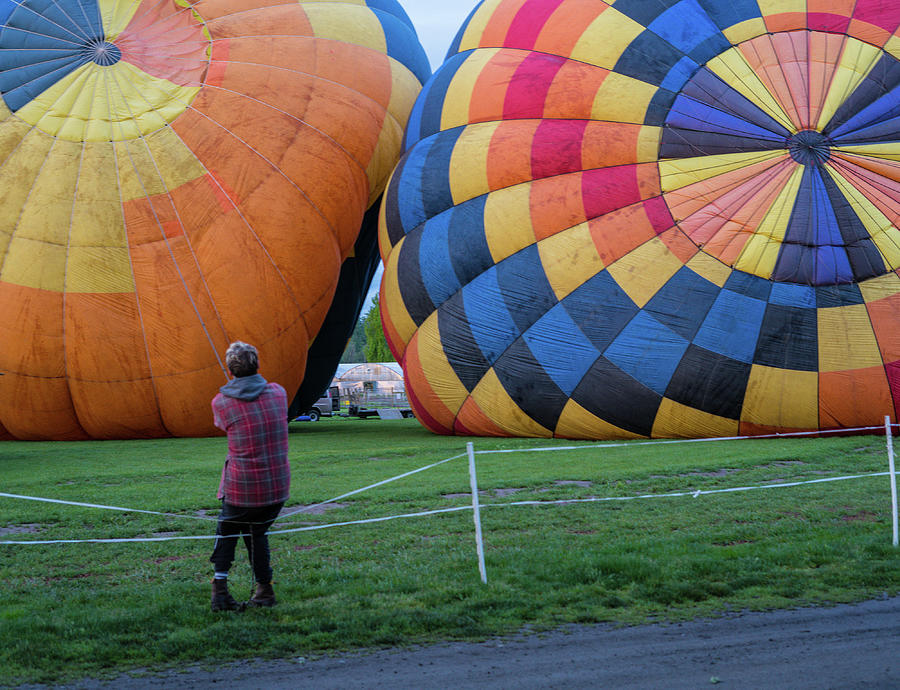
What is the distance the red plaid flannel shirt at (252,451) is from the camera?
14.9 feet

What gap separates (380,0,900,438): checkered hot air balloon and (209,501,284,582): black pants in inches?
322

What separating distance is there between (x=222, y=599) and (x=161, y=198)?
11680 mm

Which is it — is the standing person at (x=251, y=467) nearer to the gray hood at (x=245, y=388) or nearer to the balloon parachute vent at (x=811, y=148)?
the gray hood at (x=245, y=388)

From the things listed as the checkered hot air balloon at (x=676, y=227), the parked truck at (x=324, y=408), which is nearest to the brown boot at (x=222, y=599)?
the checkered hot air balloon at (x=676, y=227)

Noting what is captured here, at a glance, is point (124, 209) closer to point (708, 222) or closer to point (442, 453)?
point (442, 453)

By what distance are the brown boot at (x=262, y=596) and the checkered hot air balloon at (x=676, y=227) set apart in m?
8.24

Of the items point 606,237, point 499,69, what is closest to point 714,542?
point 606,237

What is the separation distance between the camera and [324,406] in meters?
31.6

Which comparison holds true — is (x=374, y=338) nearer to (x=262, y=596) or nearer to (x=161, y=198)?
(x=161, y=198)

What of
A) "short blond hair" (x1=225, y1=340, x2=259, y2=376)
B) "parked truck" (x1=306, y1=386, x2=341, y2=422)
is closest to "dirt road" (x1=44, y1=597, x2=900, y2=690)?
"short blond hair" (x1=225, y1=340, x2=259, y2=376)

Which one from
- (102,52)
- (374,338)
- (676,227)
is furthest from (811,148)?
(374,338)

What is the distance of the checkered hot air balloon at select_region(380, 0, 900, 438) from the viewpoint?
1175cm

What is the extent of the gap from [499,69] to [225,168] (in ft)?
16.5

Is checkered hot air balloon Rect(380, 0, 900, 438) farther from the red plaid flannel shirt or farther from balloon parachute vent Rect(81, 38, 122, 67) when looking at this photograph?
A: the red plaid flannel shirt
